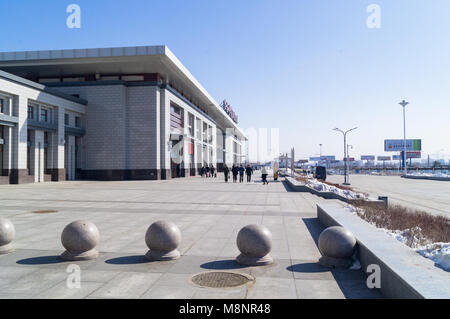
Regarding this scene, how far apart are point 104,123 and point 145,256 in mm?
32667

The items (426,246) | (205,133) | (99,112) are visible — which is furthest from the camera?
(205,133)

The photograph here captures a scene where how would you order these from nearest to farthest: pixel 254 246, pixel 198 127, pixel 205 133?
pixel 254 246 < pixel 198 127 < pixel 205 133

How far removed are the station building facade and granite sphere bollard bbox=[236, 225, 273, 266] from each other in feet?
92.5

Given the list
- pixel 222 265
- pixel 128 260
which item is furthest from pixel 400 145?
pixel 128 260

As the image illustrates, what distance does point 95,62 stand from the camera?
34.9 metres

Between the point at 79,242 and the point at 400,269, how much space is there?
557 cm

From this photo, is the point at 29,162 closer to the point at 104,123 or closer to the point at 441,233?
the point at 104,123

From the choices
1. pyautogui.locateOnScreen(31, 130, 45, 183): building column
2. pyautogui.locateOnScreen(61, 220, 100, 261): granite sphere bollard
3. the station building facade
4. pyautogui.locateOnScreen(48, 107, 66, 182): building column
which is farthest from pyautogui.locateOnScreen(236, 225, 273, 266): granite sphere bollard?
pyautogui.locateOnScreen(48, 107, 66, 182): building column

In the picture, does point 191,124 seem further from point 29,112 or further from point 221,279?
point 221,279

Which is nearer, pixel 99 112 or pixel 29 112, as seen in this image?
pixel 29 112

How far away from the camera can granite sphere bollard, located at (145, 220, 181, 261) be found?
691 centimetres

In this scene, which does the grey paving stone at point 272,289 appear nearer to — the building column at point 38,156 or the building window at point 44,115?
the building column at point 38,156

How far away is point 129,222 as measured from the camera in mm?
11117
